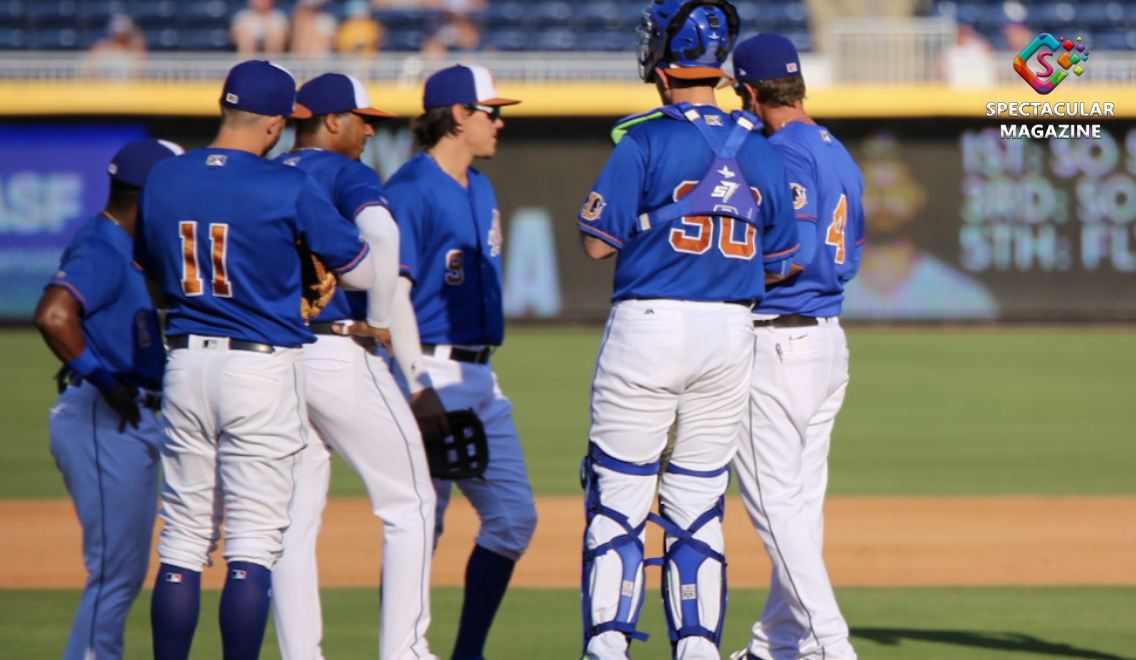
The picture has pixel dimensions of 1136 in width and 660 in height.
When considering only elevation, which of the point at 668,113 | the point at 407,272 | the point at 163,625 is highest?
the point at 668,113

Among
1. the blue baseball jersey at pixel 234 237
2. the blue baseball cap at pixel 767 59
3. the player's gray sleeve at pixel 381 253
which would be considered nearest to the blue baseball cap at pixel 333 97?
the player's gray sleeve at pixel 381 253

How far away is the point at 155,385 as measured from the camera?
4.70 m

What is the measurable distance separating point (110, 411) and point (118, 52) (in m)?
17.5

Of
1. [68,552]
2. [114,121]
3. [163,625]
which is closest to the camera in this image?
[163,625]

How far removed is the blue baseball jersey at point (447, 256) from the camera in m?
5.05

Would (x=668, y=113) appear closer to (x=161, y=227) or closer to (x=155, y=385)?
(x=161, y=227)

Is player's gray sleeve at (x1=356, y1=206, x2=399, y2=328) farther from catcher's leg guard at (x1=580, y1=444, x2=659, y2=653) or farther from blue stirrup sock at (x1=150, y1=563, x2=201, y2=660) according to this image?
blue stirrup sock at (x1=150, y1=563, x2=201, y2=660)

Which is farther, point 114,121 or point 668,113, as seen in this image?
point 114,121

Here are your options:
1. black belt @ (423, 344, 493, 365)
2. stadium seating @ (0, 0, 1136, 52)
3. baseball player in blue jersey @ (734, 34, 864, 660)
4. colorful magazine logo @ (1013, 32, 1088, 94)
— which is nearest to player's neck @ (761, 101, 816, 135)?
baseball player in blue jersey @ (734, 34, 864, 660)

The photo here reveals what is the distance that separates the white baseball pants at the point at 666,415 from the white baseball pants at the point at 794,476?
1.38 ft

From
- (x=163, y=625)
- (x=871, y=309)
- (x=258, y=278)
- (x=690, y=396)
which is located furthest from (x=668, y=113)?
(x=871, y=309)

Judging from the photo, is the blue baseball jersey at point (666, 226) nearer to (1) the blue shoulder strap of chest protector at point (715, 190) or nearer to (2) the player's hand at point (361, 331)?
(1) the blue shoulder strap of chest protector at point (715, 190)

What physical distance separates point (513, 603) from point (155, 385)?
7.83 ft

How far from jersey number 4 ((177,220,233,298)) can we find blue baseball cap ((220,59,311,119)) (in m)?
0.39
